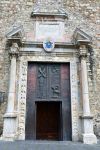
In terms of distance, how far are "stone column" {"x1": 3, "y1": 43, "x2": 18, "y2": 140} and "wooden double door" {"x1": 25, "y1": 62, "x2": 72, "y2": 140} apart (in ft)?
2.09

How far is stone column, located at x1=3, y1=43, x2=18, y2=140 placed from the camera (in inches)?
268

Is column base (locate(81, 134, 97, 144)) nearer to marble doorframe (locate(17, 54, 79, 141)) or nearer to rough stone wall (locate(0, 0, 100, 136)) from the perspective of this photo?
marble doorframe (locate(17, 54, 79, 141))

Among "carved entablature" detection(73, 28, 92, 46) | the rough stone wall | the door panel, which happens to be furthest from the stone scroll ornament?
the door panel

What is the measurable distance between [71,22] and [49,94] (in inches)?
125

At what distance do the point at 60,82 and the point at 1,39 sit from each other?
2922 mm

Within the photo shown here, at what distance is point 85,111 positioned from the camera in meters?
7.23

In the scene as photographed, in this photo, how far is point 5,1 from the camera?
28.8 feet

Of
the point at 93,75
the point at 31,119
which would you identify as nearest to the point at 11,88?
the point at 31,119

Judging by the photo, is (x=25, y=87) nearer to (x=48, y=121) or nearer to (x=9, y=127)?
(x=9, y=127)

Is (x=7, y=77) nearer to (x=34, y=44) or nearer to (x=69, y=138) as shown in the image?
(x=34, y=44)

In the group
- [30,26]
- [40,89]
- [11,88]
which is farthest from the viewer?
[30,26]

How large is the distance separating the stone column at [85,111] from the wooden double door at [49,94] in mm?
684

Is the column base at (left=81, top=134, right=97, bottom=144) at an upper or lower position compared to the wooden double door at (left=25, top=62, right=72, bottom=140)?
lower

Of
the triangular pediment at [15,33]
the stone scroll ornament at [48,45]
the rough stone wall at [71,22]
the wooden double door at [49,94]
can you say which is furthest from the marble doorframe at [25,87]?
the triangular pediment at [15,33]
